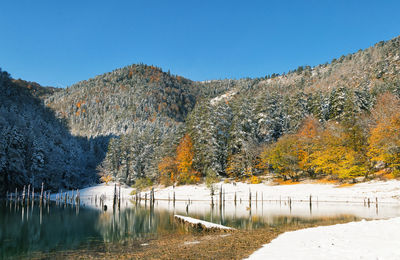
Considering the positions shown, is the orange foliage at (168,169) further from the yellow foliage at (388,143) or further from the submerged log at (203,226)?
the yellow foliage at (388,143)

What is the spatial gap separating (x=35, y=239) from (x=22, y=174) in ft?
188

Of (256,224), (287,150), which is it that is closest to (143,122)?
(287,150)

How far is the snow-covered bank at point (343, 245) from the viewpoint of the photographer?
440 inches

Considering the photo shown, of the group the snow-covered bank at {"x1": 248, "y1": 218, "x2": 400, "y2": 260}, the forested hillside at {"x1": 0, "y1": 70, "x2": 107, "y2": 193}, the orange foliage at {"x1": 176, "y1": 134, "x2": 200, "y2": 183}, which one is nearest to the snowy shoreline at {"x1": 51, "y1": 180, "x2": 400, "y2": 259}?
the snow-covered bank at {"x1": 248, "y1": 218, "x2": 400, "y2": 260}

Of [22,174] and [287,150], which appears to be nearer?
[287,150]

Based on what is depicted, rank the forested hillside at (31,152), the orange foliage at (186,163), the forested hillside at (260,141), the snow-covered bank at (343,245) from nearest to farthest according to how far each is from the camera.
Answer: the snow-covered bank at (343,245), the forested hillside at (260,141), the orange foliage at (186,163), the forested hillside at (31,152)

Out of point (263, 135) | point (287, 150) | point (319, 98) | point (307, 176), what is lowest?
point (307, 176)

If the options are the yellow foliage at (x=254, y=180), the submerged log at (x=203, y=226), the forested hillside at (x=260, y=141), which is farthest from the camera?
the yellow foliage at (x=254, y=180)

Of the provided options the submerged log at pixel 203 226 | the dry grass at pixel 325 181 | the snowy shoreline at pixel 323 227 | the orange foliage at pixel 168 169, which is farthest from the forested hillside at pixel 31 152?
the dry grass at pixel 325 181

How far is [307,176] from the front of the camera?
57281mm

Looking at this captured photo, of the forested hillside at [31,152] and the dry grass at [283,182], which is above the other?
the forested hillside at [31,152]

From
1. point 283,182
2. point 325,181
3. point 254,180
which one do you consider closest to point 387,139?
point 325,181

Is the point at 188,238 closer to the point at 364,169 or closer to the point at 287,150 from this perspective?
the point at 364,169

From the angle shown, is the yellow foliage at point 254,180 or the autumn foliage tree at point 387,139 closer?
the autumn foliage tree at point 387,139
